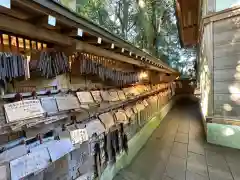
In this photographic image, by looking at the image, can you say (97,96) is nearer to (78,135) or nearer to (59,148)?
(78,135)

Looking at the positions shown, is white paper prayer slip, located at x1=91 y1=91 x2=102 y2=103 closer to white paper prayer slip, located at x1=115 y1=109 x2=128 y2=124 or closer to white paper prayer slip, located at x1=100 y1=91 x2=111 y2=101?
white paper prayer slip, located at x1=100 y1=91 x2=111 y2=101

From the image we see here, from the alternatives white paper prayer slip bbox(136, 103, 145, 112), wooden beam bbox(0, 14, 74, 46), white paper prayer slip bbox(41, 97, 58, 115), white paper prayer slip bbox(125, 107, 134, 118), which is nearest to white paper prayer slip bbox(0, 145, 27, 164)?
white paper prayer slip bbox(41, 97, 58, 115)

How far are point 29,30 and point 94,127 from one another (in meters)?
1.37

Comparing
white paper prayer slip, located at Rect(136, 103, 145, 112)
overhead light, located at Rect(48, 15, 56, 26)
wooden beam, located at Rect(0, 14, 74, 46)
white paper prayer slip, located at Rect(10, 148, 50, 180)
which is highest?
overhead light, located at Rect(48, 15, 56, 26)

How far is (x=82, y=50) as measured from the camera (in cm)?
174

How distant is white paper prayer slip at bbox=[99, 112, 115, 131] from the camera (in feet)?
7.82

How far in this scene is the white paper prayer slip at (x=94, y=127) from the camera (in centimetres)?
206

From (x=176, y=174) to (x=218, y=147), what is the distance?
1673 mm

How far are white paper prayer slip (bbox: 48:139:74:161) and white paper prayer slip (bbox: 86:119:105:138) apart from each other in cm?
38

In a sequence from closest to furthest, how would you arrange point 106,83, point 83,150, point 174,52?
point 83,150, point 106,83, point 174,52

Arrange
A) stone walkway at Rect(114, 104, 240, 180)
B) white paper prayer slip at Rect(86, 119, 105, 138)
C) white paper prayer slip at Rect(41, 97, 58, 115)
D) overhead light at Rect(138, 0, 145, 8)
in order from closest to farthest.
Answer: white paper prayer slip at Rect(41, 97, 58, 115) < white paper prayer slip at Rect(86, 119, 105, 138) < stone walkway at Rect(114, 104, 240, 180) < overhead light at Rect(138, 0, 145, 8)

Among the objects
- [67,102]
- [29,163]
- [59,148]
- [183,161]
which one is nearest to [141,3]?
[183,161]

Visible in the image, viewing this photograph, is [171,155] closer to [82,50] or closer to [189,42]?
[82,50]

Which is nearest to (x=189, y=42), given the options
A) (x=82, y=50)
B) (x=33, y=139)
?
(x=82, y=50)
